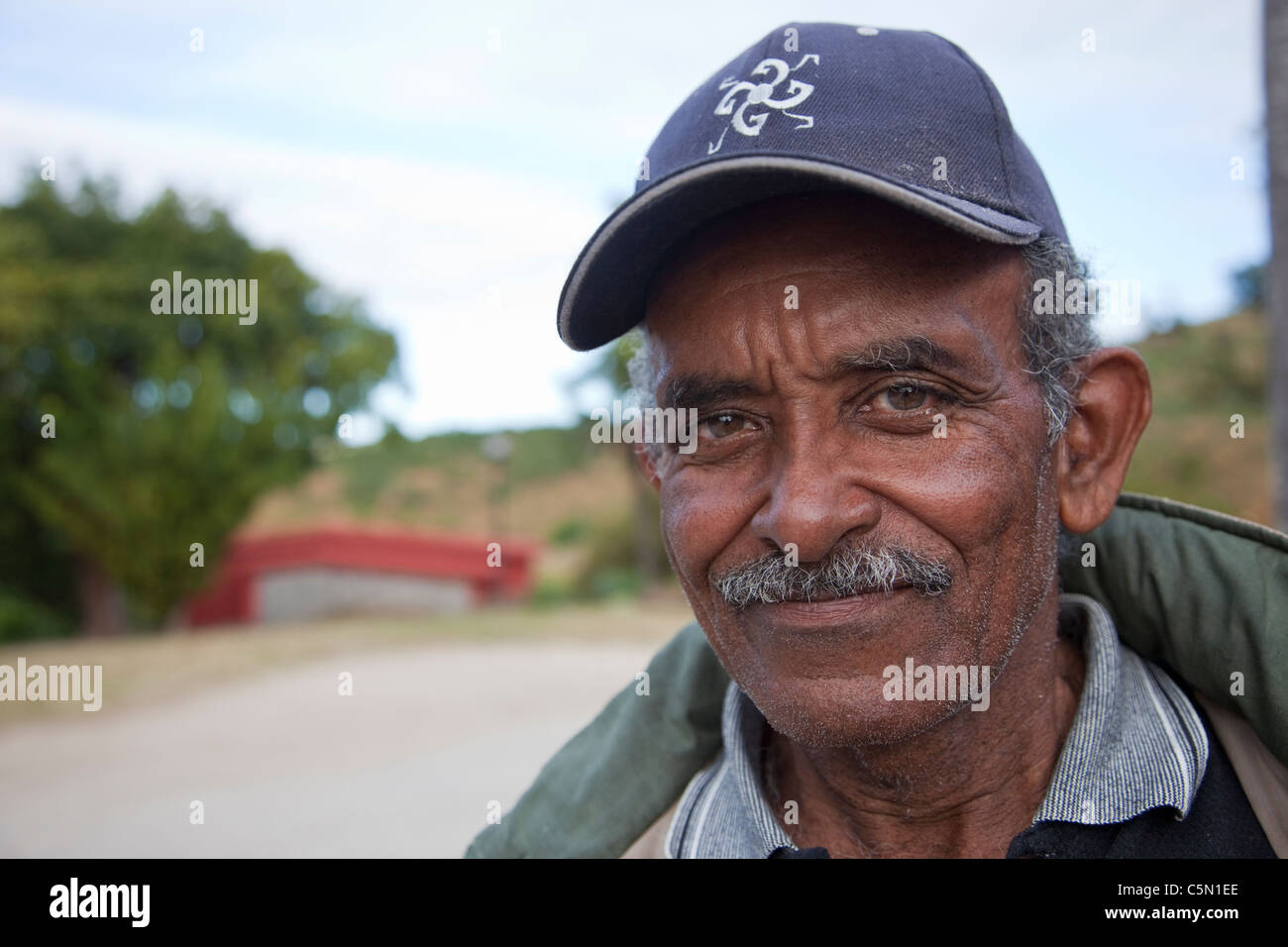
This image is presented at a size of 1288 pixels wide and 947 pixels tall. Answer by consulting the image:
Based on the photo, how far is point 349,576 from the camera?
661 inches

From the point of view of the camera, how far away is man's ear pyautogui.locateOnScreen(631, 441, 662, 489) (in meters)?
1.83

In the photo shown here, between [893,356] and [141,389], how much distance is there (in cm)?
1673

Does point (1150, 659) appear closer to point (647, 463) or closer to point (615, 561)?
point (647, 463)

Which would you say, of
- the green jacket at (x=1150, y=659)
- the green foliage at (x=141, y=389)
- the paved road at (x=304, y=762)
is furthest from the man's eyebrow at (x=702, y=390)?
the green foliage at (x=141, y=389)

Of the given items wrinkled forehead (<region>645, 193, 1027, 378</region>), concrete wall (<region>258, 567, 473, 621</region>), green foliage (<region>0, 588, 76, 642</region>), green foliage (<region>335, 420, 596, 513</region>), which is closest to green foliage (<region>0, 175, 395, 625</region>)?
green foliage (<region>0, 588, 76, 642</region>)

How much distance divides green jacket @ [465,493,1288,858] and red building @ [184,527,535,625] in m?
14.9

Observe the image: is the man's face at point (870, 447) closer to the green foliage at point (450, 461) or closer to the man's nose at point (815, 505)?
the man's nose at point (815, 505)

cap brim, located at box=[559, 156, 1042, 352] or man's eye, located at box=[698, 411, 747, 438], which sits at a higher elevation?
cap brim, located at box=[559, 156, 1042, 352]

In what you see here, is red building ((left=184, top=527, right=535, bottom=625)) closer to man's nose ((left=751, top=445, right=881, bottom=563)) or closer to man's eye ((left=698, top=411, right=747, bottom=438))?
man's eye ((left=698, top=411, right=747, bottom=438))

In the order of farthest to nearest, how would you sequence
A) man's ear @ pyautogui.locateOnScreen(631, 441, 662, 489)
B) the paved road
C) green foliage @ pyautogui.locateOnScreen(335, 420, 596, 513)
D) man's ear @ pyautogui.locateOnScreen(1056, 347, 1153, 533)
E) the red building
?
green foliage @ pyautogui.locateOnScreen(335, 420, 596, 513)
the red building
the paved road
man's ear @ pyautogui.locateOnScreen(631, 441, 662, 489)
man's ear @ pyautogui.locateOnScreen(1056, 347, 1153, 533)

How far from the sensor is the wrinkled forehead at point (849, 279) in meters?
1.43

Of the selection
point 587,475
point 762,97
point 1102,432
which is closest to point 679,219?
point 762,97
